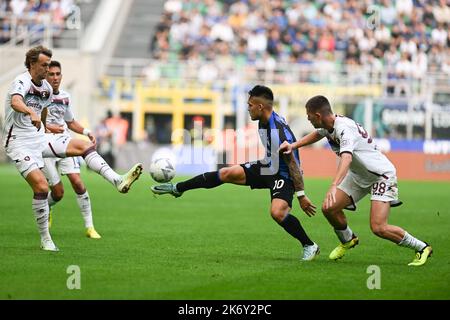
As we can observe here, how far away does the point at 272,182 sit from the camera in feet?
40.0

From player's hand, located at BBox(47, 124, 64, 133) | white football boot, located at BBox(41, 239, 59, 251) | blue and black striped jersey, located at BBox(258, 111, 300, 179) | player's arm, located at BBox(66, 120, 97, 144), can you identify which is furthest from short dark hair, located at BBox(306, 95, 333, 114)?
player's hand, located at BBox(47, 124, 64, 133)

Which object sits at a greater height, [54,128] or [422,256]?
[54,128]

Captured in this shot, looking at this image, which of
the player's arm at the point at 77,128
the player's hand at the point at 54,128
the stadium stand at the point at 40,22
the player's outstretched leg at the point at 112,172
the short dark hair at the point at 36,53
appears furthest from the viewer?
the stadium stand at the point at 40,22

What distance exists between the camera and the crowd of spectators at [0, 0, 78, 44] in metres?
39.4

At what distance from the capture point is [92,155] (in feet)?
40.8

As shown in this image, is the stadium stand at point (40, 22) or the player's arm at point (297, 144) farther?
the stadium stand at point (40, 22)

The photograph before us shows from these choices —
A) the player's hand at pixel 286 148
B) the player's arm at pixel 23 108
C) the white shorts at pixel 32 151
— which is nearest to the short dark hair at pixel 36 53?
the player's arm at pixel 23 108

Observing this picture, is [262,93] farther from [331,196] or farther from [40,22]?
[40,22]

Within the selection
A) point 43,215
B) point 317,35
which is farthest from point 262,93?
point 317,35

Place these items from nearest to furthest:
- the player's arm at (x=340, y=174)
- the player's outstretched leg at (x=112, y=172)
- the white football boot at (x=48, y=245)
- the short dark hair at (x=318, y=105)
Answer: the player's arm at (x=340, y=174) → the short dark hair at (x=318, y=105) → the player's outstretched leg at (x=112, y=172) → the white football boot at (x=48, y=245)

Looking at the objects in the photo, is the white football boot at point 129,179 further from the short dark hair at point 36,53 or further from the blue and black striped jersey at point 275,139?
the short dark hair at point 36,53

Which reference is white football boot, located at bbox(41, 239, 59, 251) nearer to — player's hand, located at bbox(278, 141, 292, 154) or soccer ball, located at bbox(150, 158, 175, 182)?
soccer ball, located at bbox(150, 158, 175, 182)

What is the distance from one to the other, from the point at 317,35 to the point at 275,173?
102 ft

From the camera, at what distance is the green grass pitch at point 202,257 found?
9.57 metres
